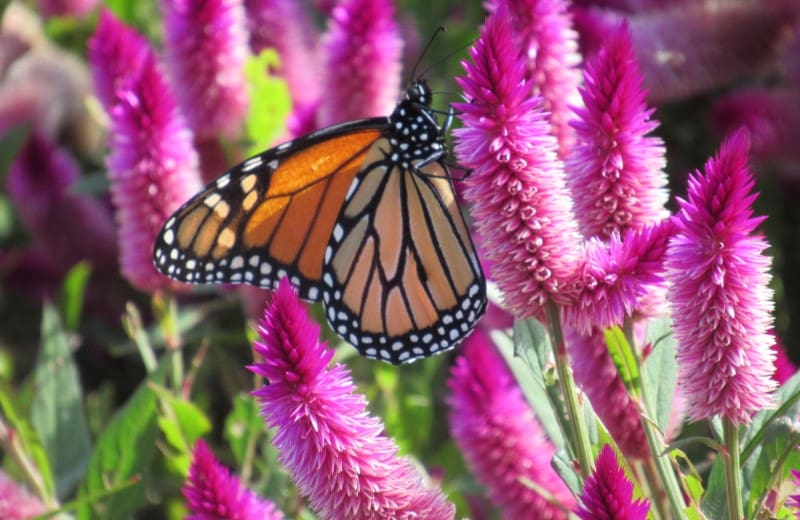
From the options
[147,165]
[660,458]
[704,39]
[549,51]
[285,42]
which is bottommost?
[660,458]


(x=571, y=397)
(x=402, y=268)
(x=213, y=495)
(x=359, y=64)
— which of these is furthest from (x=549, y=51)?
(x=213, y=495)

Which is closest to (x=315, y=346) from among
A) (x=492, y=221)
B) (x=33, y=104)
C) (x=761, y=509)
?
(x=492, y=221)

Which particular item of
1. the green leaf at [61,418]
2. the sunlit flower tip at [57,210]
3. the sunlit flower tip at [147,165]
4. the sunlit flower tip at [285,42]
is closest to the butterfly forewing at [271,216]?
the sunlit flower tip at [147,165]

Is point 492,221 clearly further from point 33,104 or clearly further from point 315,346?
point 33,104

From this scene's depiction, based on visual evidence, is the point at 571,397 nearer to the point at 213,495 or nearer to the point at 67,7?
the point at 213,495

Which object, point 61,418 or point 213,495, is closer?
point 213,495

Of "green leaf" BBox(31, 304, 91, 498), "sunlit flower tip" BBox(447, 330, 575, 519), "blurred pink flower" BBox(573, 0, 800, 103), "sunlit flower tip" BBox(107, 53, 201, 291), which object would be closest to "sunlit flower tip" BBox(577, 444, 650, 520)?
"sunlit flower tip" BBox(447, 330, 575, 519)
